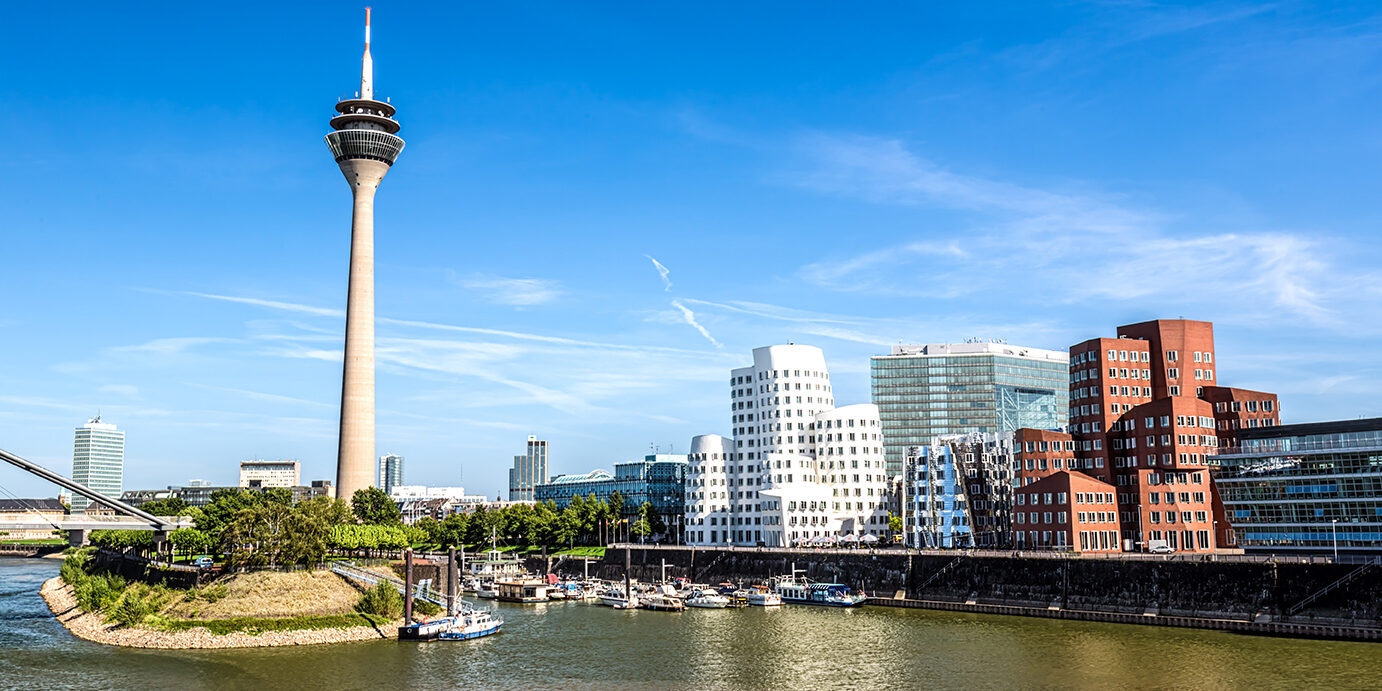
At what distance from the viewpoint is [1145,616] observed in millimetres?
105875

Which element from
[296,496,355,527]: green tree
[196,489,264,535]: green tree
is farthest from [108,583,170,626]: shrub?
[196,489,264,535]: green tree

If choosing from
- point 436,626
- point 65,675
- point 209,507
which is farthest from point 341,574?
point 209,507

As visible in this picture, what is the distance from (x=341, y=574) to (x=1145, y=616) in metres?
83.7

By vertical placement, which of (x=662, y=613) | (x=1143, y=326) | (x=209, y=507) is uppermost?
(x=1143, y=326)

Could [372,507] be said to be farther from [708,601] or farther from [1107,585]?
[1107,585]

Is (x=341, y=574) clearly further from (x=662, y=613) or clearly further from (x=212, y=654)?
(x=662, y=613)

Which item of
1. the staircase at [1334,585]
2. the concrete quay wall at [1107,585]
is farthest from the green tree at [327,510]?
the staircase at [1334,585]

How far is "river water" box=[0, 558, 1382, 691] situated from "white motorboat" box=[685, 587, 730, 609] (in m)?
21.5

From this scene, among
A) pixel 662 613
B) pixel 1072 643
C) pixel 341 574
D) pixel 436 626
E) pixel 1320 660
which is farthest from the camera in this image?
pixel 662 613

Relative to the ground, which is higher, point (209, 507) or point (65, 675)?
point (209, 507)

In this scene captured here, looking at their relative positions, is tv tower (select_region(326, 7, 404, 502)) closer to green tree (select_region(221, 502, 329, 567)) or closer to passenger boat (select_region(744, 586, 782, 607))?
green tree (select_region(221, 502, 329, 567))

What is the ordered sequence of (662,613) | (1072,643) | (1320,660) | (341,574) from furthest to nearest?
(662,613) < (341,574) < (1072,643) < (1320,660)

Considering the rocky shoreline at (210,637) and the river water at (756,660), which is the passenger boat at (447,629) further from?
the rocky shoreline at (210,637)

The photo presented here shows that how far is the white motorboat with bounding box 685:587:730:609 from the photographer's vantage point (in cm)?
13700
